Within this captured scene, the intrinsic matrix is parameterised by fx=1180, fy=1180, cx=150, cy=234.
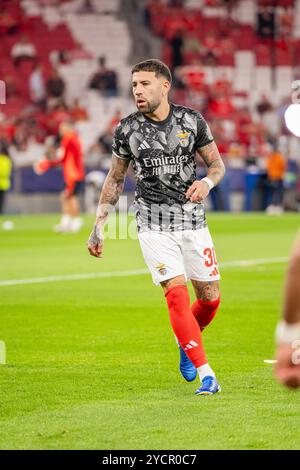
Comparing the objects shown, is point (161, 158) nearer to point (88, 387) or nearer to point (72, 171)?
point (88, 387)

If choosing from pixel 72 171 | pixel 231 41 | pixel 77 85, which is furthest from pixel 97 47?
pixel 72 171

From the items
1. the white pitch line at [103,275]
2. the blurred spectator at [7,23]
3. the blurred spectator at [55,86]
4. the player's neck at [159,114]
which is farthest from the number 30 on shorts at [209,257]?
the blurred spectator at [7,23]

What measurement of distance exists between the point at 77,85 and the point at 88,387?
31.4m

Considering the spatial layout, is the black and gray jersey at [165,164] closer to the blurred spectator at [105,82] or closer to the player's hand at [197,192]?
the player's hand at [197,192]

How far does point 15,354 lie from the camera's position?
10.3 meters

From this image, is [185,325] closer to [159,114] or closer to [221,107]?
[159,114]

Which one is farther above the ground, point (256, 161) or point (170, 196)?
point (170, 196)

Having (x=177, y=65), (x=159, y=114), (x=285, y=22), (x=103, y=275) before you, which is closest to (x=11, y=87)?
(x=177, y=65)

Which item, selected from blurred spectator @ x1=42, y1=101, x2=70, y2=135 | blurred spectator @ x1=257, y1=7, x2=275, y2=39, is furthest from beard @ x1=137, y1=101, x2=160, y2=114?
blurred spectator @ x1=257, y1=7, x2=275, y2=39

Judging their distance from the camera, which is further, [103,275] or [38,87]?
[38,87]

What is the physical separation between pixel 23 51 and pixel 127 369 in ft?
99.4

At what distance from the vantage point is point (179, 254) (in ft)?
28.1

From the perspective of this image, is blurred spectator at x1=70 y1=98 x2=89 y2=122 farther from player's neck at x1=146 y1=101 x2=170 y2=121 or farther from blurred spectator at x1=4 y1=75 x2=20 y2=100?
player's neck at x1=146 y1=101 x2=170 y2=121

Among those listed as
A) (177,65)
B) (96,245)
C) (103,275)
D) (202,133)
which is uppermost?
(202,133)
